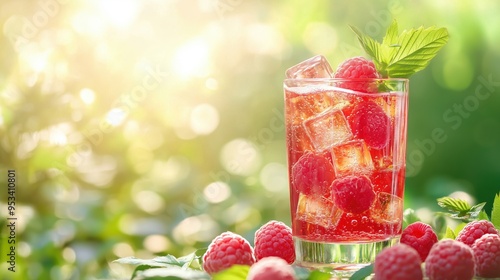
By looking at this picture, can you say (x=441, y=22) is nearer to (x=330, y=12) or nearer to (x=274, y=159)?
(x=330, y=12)

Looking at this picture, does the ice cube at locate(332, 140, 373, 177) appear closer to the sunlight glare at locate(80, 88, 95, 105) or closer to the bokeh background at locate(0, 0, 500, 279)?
the bokeh background at locate(0, 0, 500, 279)

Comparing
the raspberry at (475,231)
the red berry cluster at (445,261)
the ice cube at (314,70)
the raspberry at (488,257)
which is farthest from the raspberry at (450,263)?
the ice cube at (314,70)

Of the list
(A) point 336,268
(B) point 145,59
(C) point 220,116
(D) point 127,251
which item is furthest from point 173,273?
(C) point 220,116

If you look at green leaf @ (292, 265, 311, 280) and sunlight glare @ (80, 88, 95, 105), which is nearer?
green leaf @ (292, 265, 311, 280)

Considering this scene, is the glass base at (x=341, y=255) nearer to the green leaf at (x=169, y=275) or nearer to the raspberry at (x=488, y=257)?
the raspberry at (x=488, y=257)

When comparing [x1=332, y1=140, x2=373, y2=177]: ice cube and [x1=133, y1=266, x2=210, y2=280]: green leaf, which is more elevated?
[x1=332, y1=140, x2=373, y2=177]: ice cube

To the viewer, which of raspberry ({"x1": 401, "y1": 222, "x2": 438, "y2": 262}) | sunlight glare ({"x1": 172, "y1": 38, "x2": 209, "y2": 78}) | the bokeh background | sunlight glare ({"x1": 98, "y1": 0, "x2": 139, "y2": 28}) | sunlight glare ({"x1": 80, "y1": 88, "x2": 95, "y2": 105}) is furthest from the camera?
sunlight glare ({"x1": 172, "y1": 38, "x2": 209, "y2": 78})

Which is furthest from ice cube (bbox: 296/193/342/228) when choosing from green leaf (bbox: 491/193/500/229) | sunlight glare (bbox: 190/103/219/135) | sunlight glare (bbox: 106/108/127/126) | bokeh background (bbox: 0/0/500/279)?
sunlight glare (bbox: 190/103/219/135)
